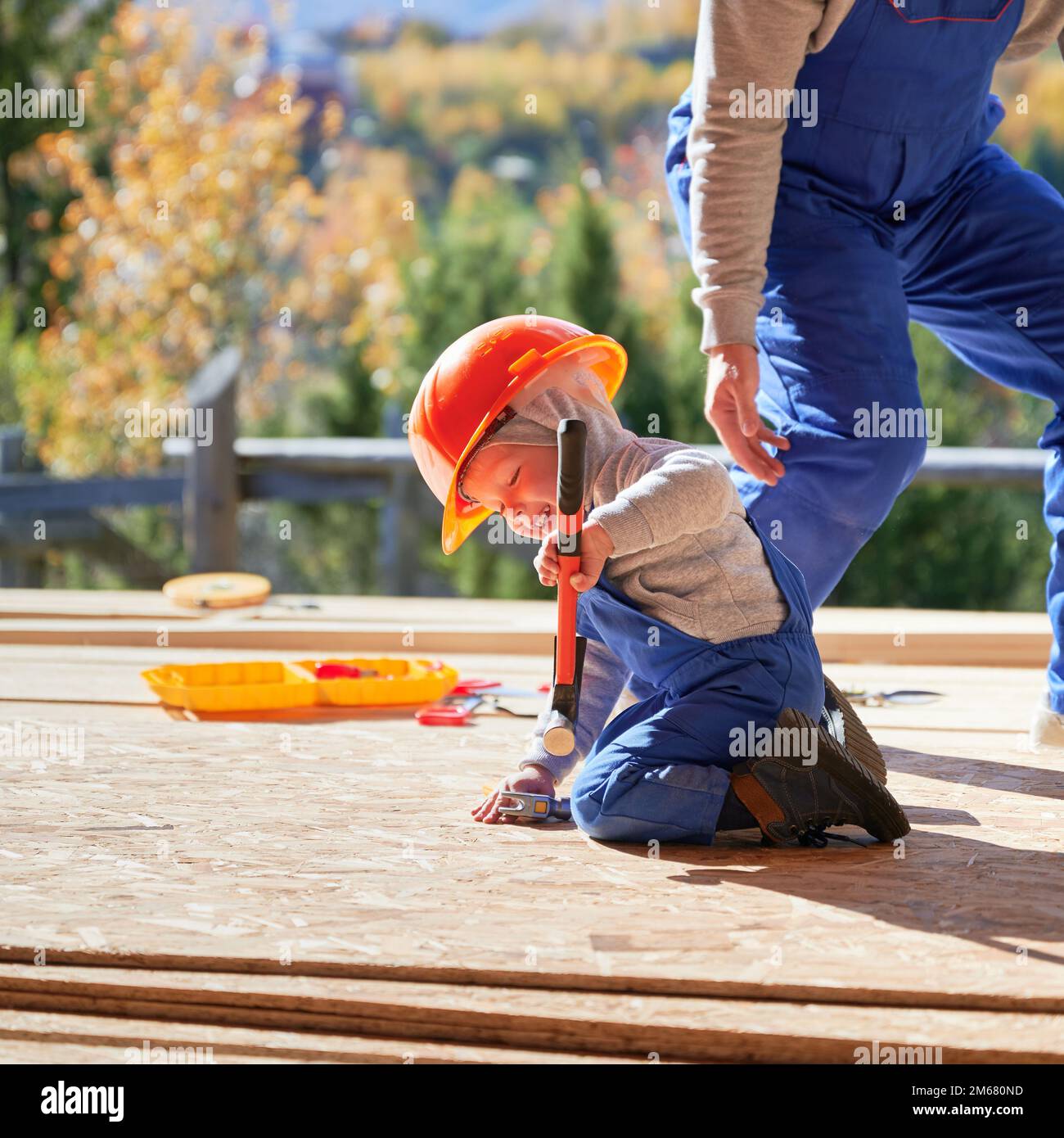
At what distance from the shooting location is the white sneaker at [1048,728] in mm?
2242

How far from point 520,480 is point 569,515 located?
245 millimetres

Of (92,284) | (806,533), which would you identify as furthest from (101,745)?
(92,284)

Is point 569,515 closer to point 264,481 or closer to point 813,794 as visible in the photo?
point 813,794

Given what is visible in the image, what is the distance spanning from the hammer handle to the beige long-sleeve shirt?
42 cm

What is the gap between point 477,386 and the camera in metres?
1.91

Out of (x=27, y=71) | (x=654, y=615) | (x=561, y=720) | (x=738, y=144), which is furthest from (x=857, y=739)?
(x=27, y=71)

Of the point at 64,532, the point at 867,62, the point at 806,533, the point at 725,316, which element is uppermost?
the point at 867,62

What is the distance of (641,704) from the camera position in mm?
1911

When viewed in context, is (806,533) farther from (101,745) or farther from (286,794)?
(101,745)

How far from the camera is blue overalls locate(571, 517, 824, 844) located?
1.74 meters

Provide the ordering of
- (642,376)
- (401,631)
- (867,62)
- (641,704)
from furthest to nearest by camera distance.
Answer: (642,376)
(401,631)
(867,62)
(641,704)

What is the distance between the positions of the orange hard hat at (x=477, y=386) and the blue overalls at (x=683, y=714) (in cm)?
25

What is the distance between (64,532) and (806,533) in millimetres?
5018

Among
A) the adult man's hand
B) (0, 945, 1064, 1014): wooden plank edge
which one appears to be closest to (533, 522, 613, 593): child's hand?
the adult man's hand
